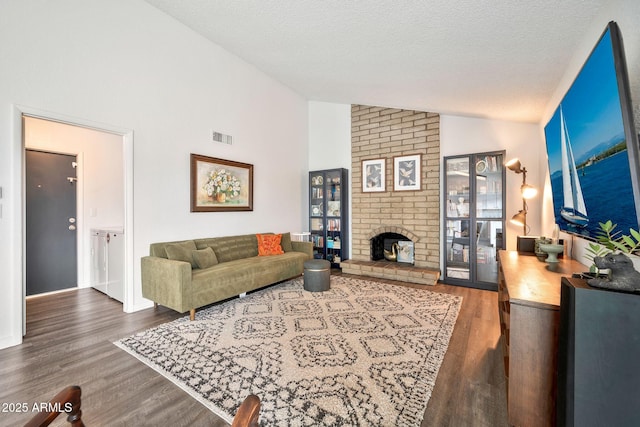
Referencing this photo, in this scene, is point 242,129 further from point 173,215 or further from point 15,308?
point 15,308

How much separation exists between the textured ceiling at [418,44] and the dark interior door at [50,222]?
2698 mm

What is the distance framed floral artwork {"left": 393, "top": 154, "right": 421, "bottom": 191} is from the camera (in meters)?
4.75

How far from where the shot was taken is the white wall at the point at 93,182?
409 cm

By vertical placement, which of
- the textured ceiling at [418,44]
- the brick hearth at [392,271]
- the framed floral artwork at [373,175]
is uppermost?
the textured ceiling at [418,44]

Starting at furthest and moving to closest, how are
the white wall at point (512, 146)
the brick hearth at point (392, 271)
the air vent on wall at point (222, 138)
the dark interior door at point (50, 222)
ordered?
the brick hearth at point (392, 271) → the air vent on wall at point (222, 138) → the white wall at point (512, 146) → the dark interior door at point (50, 222)

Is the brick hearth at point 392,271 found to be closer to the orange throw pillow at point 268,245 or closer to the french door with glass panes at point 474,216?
the french door with glass panes at point 474,216

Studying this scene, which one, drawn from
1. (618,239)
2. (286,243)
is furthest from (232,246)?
(618,239)

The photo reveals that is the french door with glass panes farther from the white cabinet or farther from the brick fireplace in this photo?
the white cabinet

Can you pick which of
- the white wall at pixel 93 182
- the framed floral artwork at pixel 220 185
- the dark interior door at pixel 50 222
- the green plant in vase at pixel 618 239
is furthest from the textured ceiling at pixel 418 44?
the dark interior door at pixel 50 222

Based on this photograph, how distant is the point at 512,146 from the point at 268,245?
3950 mm

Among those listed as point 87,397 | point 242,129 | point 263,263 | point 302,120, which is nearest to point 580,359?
point 87,397

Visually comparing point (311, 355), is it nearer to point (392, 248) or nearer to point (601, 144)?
point (601, 144)

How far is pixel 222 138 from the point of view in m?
4.19

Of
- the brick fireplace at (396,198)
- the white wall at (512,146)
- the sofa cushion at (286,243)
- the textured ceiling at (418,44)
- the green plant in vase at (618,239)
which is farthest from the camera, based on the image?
the sofa cushion at (286,243)
